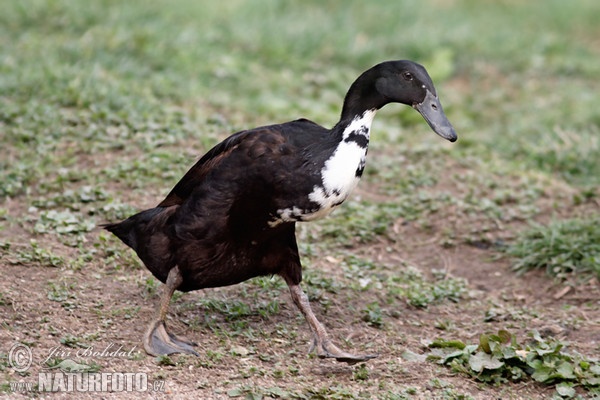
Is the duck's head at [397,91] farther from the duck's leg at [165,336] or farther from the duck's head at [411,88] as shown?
the duck's leg at [165,336]

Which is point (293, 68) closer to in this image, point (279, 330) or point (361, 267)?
point (361, 267)

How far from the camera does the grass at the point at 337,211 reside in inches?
190

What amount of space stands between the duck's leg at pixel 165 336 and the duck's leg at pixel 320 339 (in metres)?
0.59

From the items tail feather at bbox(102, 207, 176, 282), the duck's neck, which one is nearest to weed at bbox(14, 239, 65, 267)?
tail feather at bbox(102, 207, 176, 282)

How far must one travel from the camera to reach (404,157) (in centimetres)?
753

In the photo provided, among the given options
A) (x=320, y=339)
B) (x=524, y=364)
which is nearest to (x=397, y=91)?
(x=320, y=339)

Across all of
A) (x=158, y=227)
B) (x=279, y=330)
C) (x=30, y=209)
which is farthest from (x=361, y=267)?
(x=30, y=209)

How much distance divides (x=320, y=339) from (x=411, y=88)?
1.32 m

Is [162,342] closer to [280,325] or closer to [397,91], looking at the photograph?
[280,325]

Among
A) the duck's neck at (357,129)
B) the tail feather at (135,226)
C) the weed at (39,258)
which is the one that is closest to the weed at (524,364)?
the duck's neck at (357,129)

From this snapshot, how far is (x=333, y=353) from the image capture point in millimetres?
4566

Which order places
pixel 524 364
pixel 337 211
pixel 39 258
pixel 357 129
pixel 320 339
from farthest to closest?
pixel 337 211, pixel 39 258, pixel 320 339, pixel 524 364, pixel 357 129

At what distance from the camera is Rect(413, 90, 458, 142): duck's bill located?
4367 mm

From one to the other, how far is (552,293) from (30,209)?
3.38 meters
